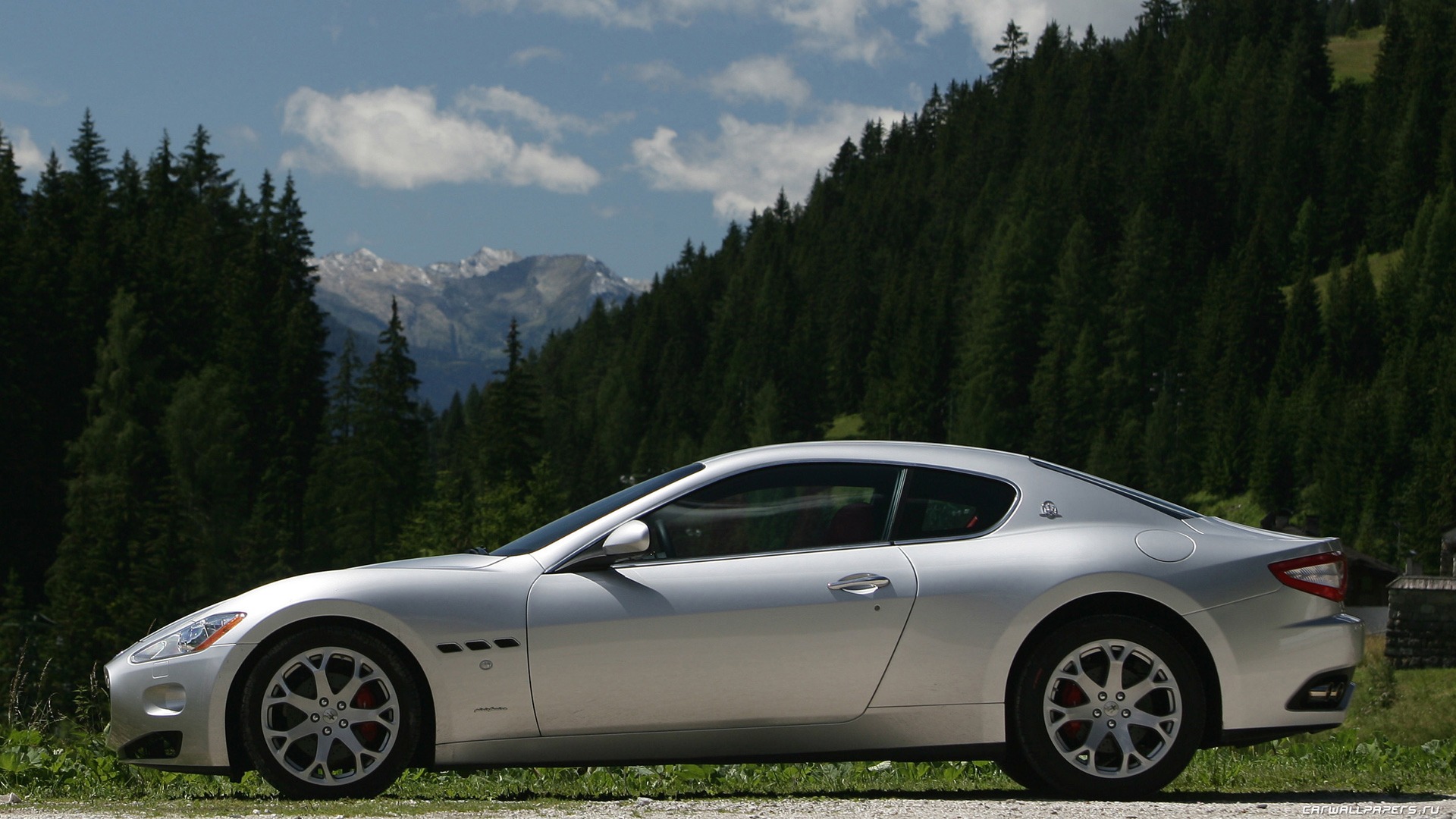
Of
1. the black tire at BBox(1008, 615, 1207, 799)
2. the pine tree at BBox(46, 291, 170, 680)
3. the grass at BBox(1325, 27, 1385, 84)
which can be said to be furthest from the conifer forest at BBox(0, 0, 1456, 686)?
the black tire at BBox(1008, 615, 1207, 799)

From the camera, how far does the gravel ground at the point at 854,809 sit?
5156 millimetres

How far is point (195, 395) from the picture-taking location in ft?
225

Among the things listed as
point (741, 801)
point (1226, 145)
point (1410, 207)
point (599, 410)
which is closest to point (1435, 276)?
point (1410, 207)

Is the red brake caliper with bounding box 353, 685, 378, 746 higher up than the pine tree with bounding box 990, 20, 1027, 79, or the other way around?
the pine tree with bounding box 990, 20, 1027, 79

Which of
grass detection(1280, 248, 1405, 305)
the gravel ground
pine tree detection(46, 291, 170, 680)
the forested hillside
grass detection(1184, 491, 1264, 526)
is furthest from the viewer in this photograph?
grass detection(1280, 248, 1405, 305)

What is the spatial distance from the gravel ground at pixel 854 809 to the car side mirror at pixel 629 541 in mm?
1017

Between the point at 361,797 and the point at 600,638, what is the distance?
1204 mm

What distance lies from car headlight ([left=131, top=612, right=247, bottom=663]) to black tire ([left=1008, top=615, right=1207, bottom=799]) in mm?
3323

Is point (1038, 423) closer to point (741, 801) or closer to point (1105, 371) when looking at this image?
point (1105, 371)

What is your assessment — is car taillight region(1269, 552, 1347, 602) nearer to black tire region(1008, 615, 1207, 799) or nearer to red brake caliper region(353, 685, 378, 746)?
black tire region(1008, 615, 1207, 799)

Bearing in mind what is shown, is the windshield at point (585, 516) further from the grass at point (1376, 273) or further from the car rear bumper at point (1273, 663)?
the grass at point (1376, 273)

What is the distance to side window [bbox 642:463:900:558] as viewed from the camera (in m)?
5.89

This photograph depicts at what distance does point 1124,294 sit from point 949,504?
114492 millimetres

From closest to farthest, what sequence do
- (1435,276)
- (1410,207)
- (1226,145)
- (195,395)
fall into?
(195,395)
(1435,276)
(1410,207)
(1226,145)
